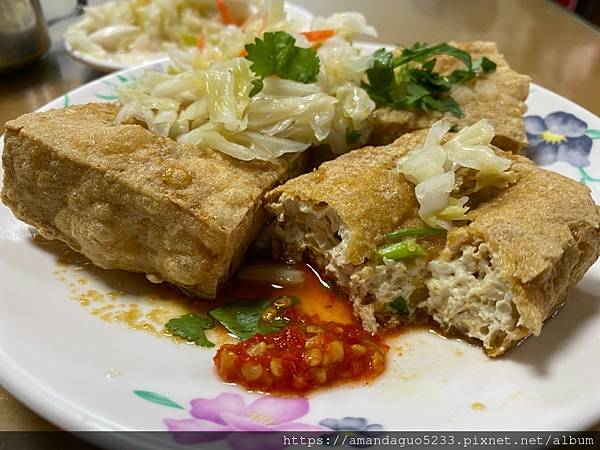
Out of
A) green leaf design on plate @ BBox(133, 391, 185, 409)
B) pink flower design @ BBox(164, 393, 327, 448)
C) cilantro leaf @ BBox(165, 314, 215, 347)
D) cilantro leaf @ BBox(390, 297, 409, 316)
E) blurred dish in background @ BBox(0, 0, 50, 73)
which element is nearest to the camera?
pink flower design @ BBox(164, 393, 327, 448)

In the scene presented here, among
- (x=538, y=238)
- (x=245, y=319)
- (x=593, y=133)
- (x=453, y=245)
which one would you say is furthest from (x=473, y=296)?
(x=593, y=133)

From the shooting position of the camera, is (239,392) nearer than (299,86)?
Yes

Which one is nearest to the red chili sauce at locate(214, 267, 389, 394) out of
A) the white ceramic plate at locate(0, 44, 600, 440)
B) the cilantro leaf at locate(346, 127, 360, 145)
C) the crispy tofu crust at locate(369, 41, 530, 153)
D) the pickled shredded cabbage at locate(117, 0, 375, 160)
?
the white ceramic plate at locate(0, 44, 600, 440)

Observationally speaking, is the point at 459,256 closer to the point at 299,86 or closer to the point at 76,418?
the point at 299,86

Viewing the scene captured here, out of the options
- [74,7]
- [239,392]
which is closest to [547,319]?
[239,392]

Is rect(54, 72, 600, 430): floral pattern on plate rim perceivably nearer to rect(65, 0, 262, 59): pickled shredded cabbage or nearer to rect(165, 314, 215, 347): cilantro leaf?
rect(165, 314, 215, 347): cilantro leaf

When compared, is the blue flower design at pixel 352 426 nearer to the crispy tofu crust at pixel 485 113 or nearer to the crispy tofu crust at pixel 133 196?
the crispy tofu crust at pixel 133 196
